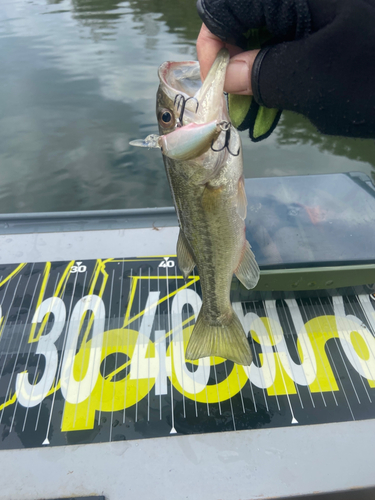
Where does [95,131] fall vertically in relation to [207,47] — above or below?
below

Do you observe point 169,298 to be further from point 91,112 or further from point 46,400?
point 91,112

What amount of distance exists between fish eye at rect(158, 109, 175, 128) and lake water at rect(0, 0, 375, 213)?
3643 mm

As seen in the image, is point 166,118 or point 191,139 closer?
point 191,139

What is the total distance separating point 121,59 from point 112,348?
9.44 metres

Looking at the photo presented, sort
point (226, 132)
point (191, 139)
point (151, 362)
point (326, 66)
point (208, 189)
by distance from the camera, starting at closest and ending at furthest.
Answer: point (326, 66)
point (191, 139)
point (226, 132)
point (208, 189)
point (151, 362)

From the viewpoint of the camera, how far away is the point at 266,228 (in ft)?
7.39

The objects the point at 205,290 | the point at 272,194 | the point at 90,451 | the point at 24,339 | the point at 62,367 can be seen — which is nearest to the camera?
the point at 90,451

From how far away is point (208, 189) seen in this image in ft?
5.11

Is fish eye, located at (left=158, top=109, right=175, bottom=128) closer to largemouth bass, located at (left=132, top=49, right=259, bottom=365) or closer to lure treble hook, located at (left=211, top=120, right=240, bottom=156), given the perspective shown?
largemouth bass, located at (left=132, top=49, right=259, bottom=365)

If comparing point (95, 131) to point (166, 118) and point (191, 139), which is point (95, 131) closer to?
point (166, 118)

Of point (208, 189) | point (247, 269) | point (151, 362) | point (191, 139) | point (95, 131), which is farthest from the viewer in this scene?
point (95, 131)

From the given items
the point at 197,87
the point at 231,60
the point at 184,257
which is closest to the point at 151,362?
the point at 184,257

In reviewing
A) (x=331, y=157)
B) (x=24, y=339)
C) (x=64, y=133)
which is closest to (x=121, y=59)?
(x=64, y=133)

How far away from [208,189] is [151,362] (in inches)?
45.3
